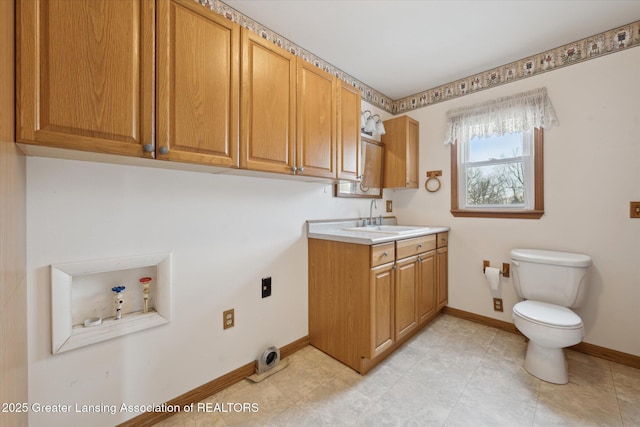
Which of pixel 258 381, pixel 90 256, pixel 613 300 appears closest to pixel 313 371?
pixel 258 381

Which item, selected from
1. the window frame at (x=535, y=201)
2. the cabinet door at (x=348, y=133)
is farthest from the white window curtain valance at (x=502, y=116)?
the cabinet door at (x=348, y=133)

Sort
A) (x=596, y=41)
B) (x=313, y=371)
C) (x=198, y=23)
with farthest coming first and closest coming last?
(x=596, y=41) → (x=313, y=371) → (x=198, y=23)

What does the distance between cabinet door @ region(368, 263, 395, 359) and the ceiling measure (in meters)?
1.69

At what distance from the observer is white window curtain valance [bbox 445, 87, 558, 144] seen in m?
2.14

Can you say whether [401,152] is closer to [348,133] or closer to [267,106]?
[348,133]

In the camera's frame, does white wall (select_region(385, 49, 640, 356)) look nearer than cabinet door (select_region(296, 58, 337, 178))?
No

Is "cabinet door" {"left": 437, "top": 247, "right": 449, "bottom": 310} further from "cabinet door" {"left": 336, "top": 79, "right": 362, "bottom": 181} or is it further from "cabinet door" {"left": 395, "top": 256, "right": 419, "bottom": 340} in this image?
"cabinet door" {"left": 336, "top": 79, "right": 362, "bottom": 181}

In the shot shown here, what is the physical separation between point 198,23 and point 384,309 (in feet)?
6.45

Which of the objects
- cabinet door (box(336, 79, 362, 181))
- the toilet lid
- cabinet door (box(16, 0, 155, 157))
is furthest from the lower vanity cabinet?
cabinet door (box(16, 0, 155, 157))

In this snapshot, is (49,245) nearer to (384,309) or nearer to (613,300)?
(384,309)

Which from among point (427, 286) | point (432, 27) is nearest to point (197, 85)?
point (432, 27)

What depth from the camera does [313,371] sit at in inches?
71.2

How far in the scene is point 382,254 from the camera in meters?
1.81

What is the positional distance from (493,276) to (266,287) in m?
1.98
